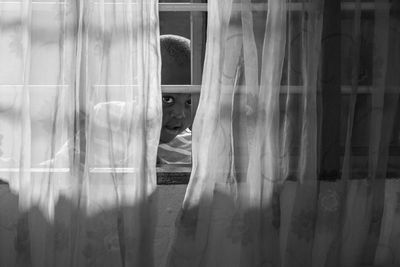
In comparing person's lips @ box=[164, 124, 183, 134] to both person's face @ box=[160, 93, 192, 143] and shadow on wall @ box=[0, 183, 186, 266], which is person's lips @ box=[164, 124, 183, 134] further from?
shadow on wall @ box=[0, 183, 186, 266]

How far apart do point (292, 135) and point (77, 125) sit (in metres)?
0.63

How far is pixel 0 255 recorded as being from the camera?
1634 mm

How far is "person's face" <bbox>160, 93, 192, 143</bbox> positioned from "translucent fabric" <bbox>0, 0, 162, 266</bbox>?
21 cm

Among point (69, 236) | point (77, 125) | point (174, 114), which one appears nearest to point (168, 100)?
point (174, 114)

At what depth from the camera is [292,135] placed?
5.55 feet

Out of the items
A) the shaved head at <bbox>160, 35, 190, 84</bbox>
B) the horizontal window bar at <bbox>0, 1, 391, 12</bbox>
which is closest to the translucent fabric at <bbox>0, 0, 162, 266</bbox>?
the horizontal window bar at <bbox>0, 1, 391, 12</bbox>

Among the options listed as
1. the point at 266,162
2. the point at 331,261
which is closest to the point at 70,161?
the point at 266,162

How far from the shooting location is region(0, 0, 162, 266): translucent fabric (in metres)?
1.60

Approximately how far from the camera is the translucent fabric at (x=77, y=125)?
160 cm

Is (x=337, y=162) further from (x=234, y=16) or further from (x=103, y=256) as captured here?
(x=103, y=256)

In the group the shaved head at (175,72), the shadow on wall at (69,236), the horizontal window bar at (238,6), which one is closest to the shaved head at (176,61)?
the shaved head at (175,72)

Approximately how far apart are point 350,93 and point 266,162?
33 centimetres

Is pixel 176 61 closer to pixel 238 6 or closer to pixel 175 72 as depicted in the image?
pixel 175 72

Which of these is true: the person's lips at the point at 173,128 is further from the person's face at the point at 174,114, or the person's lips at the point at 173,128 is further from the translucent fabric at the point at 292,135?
the translucent fabric at the point at 292,135
